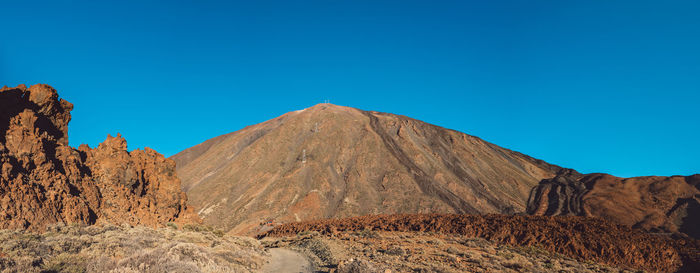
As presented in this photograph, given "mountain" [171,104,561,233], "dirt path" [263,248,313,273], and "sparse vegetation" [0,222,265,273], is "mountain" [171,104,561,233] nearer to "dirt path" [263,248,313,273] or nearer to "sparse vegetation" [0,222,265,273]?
"dirt path" [263,248,313,273]

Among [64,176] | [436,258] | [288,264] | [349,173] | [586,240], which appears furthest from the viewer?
[349,173]

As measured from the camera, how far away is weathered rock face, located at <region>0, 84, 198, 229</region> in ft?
48.0

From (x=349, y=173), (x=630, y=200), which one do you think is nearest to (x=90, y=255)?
(x=349, y=173)

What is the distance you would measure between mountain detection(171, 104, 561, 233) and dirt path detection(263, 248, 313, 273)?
91.1ft

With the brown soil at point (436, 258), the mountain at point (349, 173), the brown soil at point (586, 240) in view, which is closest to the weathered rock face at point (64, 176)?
the brown soil at point (436, 258)

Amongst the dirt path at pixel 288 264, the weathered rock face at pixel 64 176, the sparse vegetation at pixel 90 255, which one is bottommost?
the dirt path at pixel 288 264

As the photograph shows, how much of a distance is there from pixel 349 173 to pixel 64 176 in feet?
157

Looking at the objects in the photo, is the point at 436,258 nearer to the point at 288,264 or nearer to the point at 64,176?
the point at 288,264

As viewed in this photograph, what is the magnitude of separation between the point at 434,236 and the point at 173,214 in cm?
2009

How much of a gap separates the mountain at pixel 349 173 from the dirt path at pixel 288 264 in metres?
27.8

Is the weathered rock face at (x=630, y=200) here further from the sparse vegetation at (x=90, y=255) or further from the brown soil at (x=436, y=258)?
the sparse vegetation at (x=90, y=255)

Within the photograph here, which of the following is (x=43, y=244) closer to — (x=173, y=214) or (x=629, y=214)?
(x=173, y=214)

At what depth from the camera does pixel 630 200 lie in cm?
5572

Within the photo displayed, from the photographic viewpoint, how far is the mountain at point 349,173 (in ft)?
174
